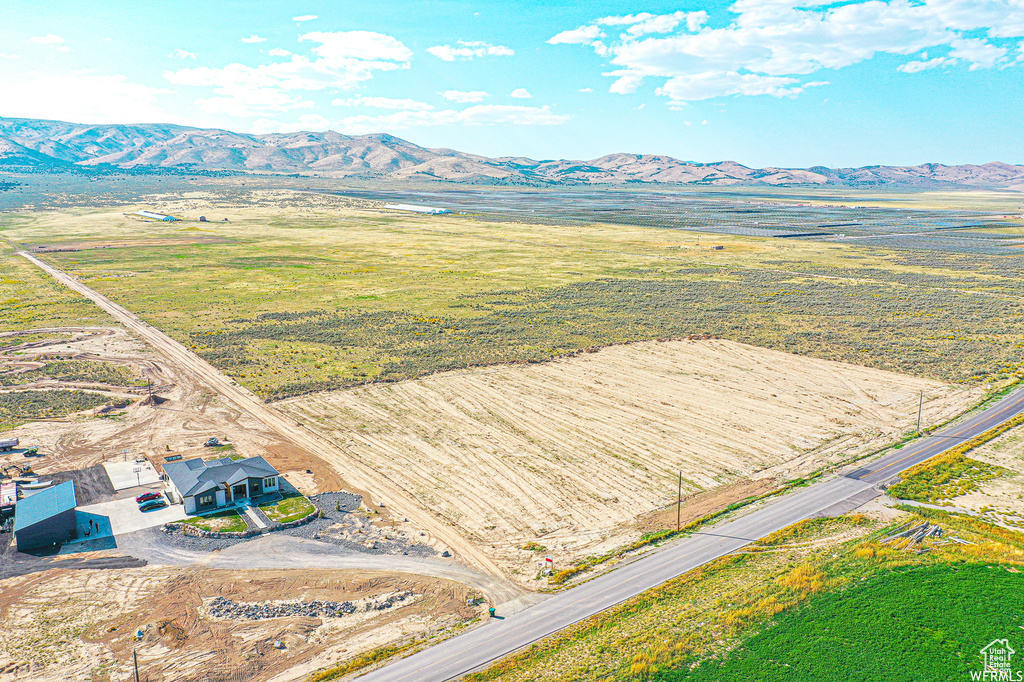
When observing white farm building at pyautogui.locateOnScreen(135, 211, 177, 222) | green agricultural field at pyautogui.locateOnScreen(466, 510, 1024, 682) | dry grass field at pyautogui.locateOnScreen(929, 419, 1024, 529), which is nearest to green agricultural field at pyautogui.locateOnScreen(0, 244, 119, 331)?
green agricultural field at pyautogui.locateOnScreen(466, 510, 1024, 682)

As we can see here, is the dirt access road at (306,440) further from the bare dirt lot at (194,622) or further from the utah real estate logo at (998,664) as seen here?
the utah real estate logo at (998,664)

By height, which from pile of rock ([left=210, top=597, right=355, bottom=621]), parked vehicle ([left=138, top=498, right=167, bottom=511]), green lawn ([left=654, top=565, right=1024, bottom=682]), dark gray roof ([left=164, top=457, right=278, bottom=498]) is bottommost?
pile of rock ([left=210, top=597, right=355, bottom=621])

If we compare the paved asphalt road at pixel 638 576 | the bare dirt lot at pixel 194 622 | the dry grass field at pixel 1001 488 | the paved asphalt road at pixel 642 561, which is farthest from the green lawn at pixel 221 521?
the dry grass field at pixel 1001 488

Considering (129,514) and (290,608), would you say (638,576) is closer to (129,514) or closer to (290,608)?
(290,608)

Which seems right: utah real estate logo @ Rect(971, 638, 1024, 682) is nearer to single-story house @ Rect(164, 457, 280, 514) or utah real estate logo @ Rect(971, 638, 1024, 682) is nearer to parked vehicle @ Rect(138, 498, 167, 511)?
single-story house @ Rect(164, 457, 280, 514)

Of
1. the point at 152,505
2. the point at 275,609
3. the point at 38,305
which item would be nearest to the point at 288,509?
the point at 152,505

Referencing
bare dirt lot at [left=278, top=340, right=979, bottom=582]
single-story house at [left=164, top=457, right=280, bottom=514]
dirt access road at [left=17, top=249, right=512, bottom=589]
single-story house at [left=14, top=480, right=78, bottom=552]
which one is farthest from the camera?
bare dirt lot at [left=278, top=340, right=979, bottom=582]
